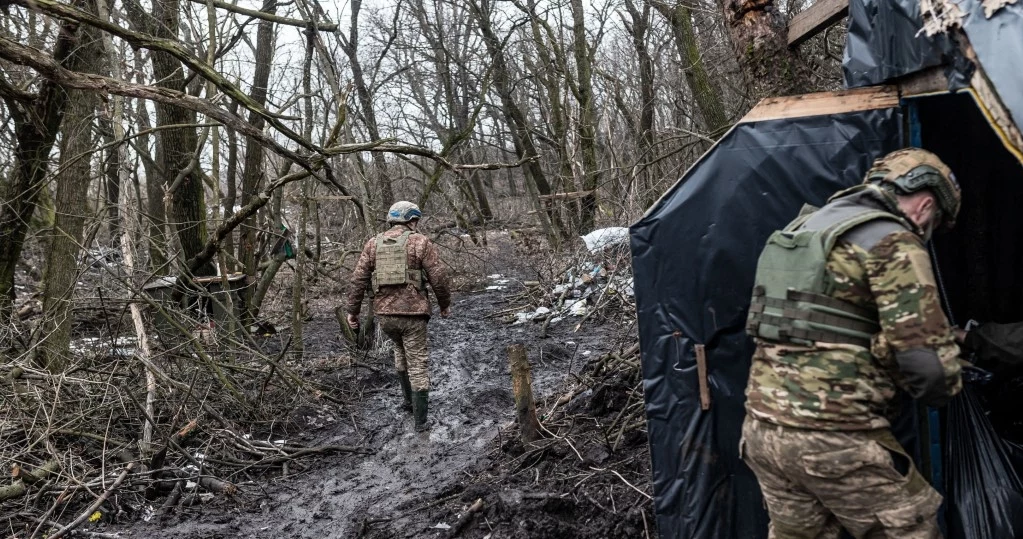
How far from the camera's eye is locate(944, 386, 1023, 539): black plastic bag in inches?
115

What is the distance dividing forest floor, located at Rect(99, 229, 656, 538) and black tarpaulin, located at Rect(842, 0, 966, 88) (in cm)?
244

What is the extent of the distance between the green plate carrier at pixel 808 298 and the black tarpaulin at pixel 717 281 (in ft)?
1.77

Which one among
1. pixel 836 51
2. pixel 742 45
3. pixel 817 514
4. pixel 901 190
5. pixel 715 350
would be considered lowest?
pixel 817 514

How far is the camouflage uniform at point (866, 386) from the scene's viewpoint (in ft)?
7.41

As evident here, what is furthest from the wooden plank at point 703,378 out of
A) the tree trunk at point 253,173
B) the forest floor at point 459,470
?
the tree trunk at point 253,173

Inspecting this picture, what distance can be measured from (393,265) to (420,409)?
130cm

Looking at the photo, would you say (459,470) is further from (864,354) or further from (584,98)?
(584,98)

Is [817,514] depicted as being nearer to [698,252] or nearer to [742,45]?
[698,252]

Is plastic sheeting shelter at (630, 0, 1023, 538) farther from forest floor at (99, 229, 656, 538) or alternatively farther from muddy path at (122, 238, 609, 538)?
muddy path at (122, 238, 609, 538)

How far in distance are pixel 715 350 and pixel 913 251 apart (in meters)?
1.11

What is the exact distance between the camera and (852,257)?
236cm

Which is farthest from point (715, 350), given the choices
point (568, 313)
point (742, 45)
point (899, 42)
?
point (568, 313)

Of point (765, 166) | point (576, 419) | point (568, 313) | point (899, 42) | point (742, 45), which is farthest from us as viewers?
point (568, 313)

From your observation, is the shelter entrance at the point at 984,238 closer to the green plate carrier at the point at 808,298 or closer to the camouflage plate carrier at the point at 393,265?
the green plate carrier at the point at 808,298
